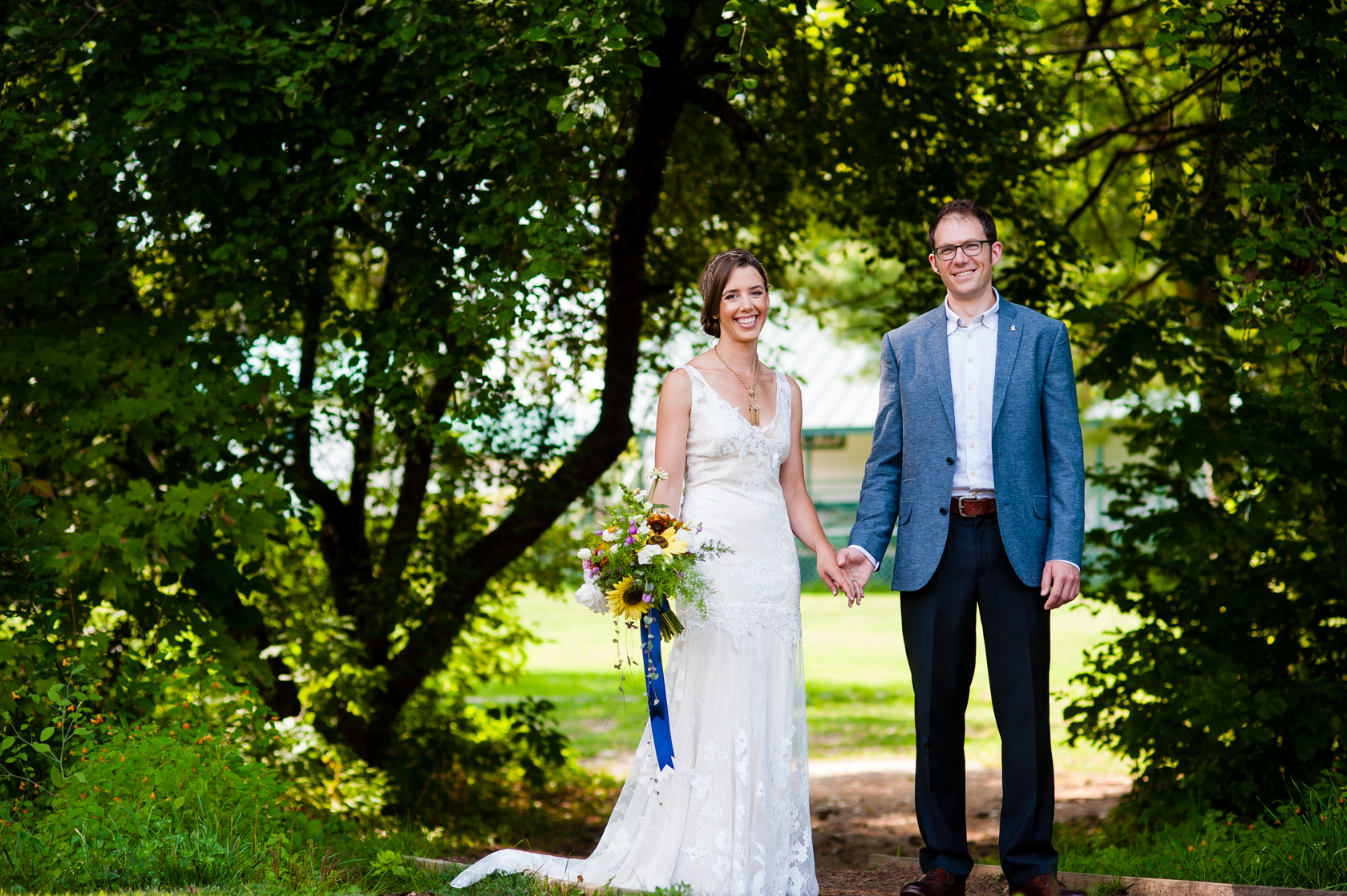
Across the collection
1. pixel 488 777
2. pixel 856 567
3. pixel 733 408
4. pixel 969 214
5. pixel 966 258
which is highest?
pixel 969 214

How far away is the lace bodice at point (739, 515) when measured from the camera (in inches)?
160

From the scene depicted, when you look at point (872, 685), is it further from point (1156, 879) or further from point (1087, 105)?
point (1156, 879)

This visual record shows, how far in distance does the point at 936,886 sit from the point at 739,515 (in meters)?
1.36

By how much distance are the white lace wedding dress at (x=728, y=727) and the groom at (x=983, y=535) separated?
1.21 feet

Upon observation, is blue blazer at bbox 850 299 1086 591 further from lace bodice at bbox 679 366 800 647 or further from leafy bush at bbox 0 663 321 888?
leafy bush at bbox 0 663 321 888

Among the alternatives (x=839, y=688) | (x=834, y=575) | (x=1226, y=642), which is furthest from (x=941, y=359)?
(x=839, y=688)

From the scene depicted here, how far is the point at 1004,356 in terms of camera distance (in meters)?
3.87

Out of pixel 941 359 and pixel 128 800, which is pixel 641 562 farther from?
pixel 128 800

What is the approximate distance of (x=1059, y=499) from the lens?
12.4 feet

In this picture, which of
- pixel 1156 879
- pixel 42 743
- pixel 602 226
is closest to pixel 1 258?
pixel 42 743

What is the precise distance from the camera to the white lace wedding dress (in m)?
3.89

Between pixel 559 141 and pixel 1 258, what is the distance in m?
2.73

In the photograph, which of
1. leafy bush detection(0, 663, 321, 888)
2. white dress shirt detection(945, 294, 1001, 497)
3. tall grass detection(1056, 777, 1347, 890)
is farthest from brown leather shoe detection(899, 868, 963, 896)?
leafy bush detection(0, 663, 321, 888)

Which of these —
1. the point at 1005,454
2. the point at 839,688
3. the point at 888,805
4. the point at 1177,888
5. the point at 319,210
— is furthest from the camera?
the point at 839,688
